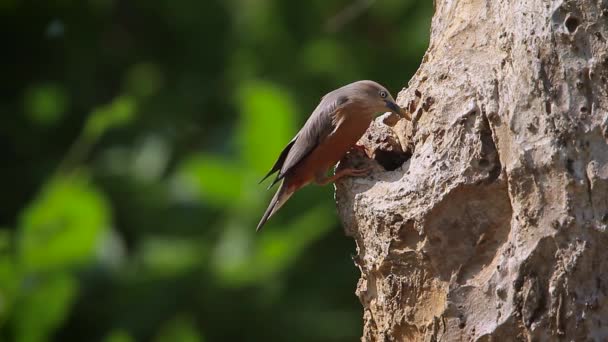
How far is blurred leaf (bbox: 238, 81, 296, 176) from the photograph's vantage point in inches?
234

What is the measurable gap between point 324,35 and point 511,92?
522cm

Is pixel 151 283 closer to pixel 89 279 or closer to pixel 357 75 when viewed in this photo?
pixel 89 279

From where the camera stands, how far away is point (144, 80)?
9.04 metres

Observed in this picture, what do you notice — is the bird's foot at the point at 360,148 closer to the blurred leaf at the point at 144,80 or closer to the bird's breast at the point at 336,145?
the bird's breast at the point at 336,145

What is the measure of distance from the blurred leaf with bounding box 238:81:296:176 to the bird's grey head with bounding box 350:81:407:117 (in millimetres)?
1550

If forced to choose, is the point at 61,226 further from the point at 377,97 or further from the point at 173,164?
the point at 377,97

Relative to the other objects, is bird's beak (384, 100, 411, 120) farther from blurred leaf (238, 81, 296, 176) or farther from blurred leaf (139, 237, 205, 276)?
blurred leaf (139, 237, 205, 276)

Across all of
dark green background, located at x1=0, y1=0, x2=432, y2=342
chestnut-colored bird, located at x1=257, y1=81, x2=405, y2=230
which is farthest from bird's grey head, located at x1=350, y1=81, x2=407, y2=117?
dark green background, located at x1=0, y1=0, x2=432, y2=342

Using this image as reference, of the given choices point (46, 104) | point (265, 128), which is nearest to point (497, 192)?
point (265, 128)

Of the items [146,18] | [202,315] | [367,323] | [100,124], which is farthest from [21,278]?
[146,18]

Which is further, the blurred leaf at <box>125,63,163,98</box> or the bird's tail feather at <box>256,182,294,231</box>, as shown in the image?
the blurred leaf at <box>125,63,163,98</box>

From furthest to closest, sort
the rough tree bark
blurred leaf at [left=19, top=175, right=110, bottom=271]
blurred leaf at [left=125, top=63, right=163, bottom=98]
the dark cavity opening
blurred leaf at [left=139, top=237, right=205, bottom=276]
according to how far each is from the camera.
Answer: blurred leaf at [left=125, top=63, right=163, bottom=98], blurred leaf at [left=139, top=237, right=205, bottom=276], blurred leaf at [left=19, top=175, right=110, bottom=271], the dark cavity opening, the rough tree bark

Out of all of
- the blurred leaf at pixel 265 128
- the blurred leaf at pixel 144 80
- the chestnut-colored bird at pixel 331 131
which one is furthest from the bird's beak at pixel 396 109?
the blurred leaf at pixel 144 80

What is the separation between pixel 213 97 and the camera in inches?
342
